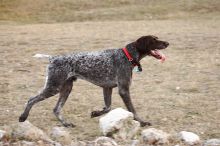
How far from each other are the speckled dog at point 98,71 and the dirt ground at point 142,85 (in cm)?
46

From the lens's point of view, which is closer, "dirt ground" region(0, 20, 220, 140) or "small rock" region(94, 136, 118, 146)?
"small rock" region(94, 136, 118, 146)

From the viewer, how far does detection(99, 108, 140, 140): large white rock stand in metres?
8.73

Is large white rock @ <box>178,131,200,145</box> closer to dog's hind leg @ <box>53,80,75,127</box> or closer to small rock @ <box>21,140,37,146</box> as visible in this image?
small rock @ <box>21,140,37,146</box>

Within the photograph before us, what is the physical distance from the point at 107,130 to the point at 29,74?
688 centimetres

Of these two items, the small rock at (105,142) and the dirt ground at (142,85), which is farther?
the dirt ground at (142,85)

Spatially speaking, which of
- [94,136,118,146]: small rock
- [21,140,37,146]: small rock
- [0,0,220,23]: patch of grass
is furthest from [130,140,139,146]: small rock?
[0,0,220,23]: patch of grass

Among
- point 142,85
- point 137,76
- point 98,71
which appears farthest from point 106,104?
point 137,76

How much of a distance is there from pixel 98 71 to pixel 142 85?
3.74m

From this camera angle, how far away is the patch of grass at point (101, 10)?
37.6 meters

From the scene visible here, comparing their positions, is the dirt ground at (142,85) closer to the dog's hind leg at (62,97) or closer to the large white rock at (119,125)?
the dog's hind leg at (62,97)

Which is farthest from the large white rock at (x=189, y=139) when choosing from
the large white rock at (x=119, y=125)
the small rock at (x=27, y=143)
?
the small rock at (x=27, y=143)

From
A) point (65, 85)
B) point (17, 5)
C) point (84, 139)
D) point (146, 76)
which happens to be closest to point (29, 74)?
point (146, 76)

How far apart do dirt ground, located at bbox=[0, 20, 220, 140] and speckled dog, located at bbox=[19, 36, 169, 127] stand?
0.46m

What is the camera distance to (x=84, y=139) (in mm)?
9023
